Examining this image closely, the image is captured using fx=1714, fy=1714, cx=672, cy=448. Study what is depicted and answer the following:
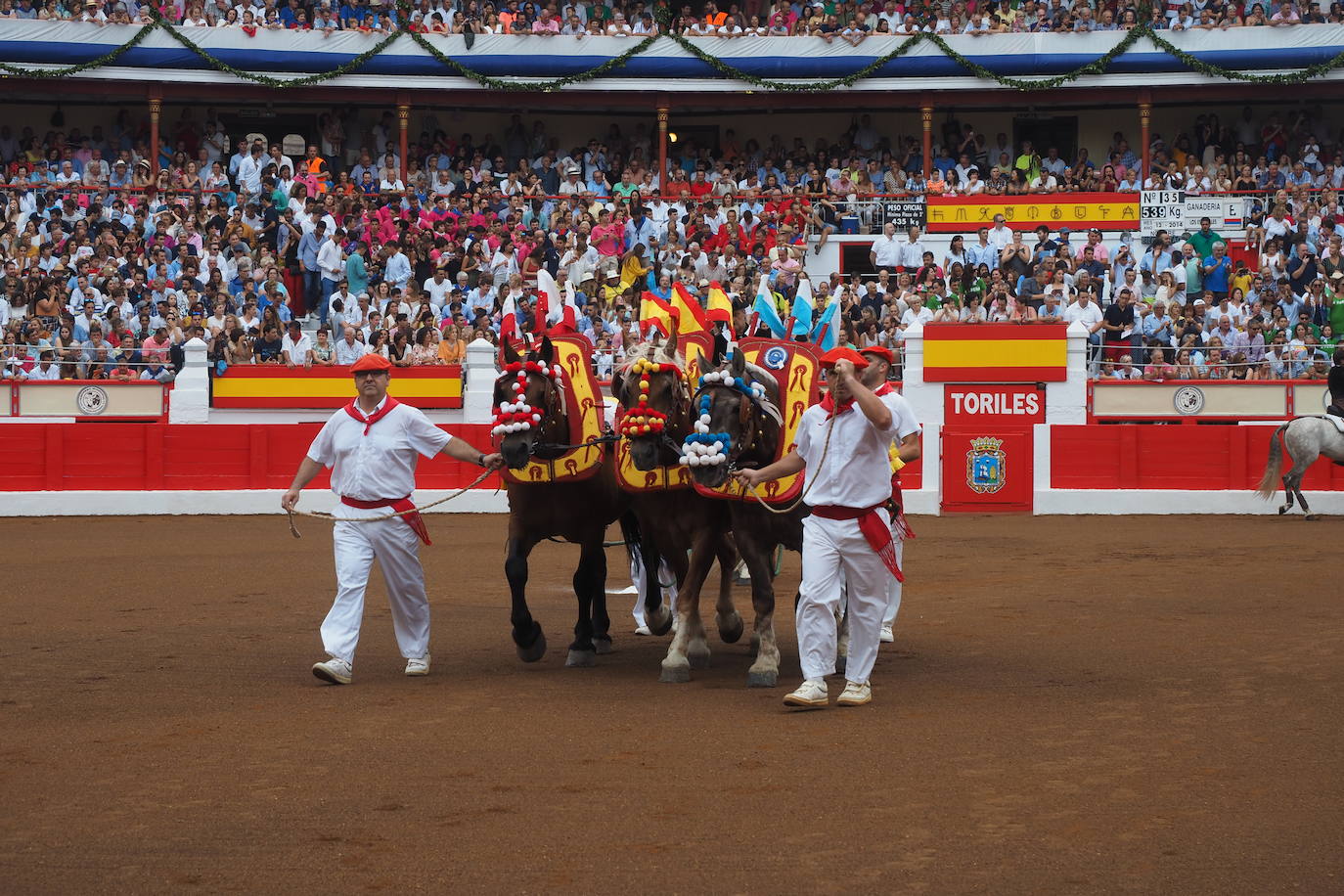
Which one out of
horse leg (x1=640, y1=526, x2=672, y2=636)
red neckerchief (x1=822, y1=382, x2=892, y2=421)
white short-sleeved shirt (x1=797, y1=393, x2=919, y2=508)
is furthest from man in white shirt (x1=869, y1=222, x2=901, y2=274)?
white short-sleeved shirt (x1=797, y1=393, x2=919, y2=508)

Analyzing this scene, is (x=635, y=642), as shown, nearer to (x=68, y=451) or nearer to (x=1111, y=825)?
(x=1111, y=825)

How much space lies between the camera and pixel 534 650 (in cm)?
1030

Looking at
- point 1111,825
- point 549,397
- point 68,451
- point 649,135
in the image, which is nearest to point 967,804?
point 1111,825

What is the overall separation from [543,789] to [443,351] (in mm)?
16855

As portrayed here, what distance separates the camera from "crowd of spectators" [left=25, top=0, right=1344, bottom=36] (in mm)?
33250

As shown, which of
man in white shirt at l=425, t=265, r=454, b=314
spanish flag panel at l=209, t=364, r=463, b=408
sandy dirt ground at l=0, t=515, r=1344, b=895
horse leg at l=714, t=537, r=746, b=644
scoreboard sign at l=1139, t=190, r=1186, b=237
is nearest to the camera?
sandy dirt ground at l=0, t=515, r=1344, b=895

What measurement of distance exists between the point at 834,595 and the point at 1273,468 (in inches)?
514

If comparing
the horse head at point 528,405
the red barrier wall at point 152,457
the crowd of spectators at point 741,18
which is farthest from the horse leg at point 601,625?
the crowd of spectators at point 741,18

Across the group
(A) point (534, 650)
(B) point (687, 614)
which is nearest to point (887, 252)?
(A) point (534, 650)

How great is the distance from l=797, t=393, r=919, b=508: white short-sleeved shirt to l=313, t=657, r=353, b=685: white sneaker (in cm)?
281

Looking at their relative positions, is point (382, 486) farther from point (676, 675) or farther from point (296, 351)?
point (296, 351)

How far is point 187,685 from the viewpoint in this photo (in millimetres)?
9500

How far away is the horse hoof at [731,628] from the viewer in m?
10.5

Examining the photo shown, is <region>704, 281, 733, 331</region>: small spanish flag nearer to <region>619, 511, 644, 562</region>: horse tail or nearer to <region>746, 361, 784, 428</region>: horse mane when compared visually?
<region>746, 361, 784, 428</region>: horse mane
